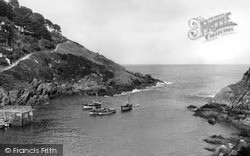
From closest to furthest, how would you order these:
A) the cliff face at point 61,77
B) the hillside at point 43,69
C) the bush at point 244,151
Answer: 1. the bush at point 244,151
2. the cliff face at point 61,77
3. the hillside at point 43,69

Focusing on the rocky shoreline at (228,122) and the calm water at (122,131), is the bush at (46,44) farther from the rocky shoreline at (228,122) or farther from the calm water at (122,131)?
the rocky shoreline at (228,122)

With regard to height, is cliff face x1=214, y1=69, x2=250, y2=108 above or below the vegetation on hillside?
below

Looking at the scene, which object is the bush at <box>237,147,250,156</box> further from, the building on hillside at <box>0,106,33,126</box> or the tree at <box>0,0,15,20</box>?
the tree at <box>0,0,15,20</box>

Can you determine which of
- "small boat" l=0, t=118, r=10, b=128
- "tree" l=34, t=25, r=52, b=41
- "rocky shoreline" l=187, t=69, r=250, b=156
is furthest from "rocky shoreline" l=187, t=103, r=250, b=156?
"tree" l=34, t=25, r=52, b=41

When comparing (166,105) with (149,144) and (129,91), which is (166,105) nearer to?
(129,91)

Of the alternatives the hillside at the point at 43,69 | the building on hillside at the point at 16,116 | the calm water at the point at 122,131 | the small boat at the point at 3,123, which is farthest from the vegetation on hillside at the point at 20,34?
the small boat at the point at 3,123

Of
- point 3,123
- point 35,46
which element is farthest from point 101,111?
point 35,46
